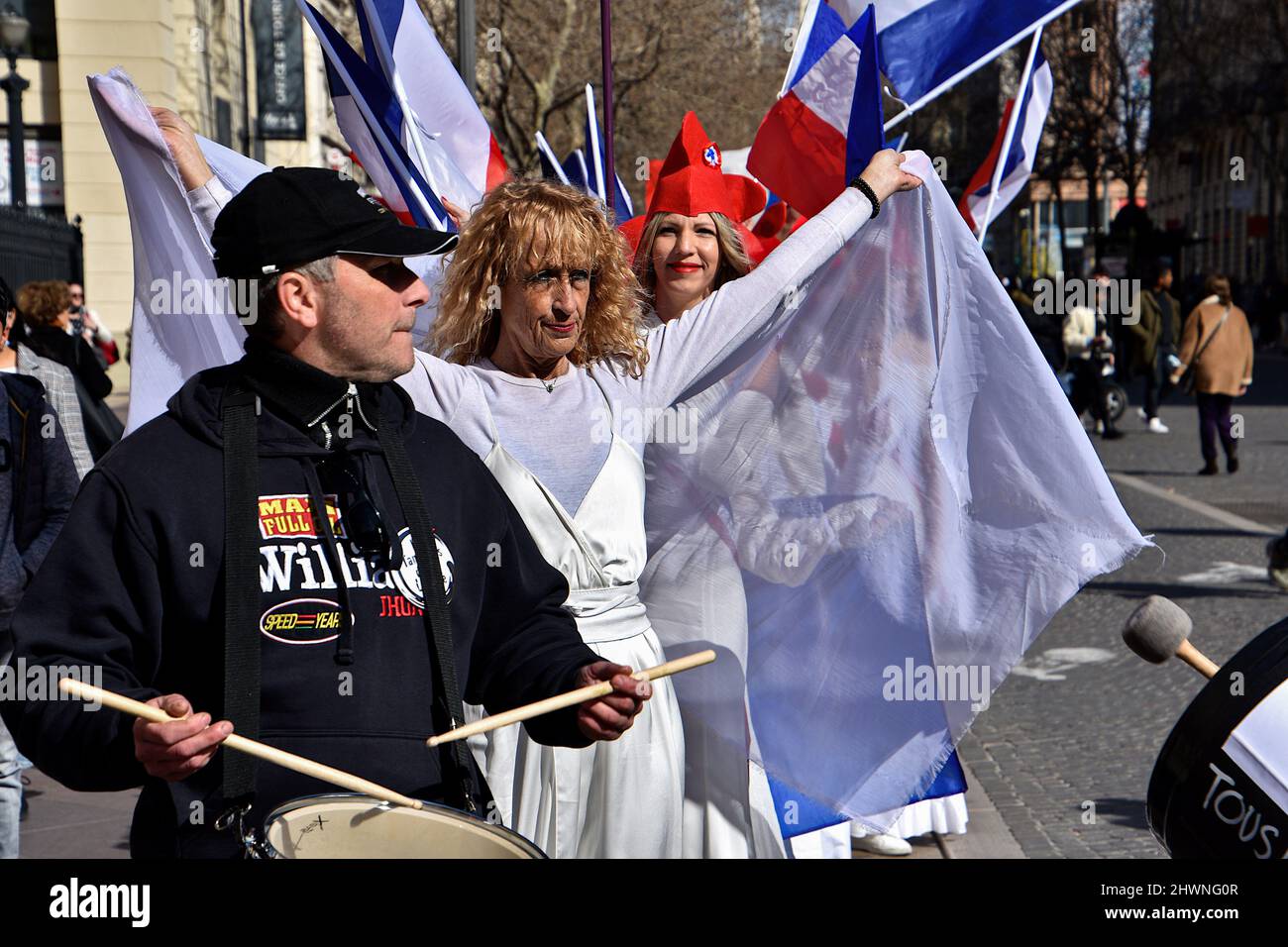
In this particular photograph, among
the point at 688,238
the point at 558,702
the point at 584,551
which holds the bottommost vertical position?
the point at 558,702

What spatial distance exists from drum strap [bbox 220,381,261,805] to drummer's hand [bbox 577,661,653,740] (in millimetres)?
464

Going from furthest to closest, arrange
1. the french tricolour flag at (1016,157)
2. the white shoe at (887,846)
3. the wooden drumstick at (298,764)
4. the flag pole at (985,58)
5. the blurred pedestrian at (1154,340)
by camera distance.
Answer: the blurred pedestrian at (1154,340) < the french tricolour flag at (1016,157) < the white shoe at (887,846) < the flag pole at (985,58) < the wooden drumstick at (298,764)

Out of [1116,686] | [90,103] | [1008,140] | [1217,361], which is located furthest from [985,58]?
[90,103]

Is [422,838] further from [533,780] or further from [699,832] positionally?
[699,832]

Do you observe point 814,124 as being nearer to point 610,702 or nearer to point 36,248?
point 610,702

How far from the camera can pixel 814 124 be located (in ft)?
12.8

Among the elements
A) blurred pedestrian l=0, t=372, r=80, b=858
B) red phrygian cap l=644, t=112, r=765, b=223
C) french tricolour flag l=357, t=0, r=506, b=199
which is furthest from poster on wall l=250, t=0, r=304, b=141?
red phrygian cap l=644, t=112, r=765, b=223

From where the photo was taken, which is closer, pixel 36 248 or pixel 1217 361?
pixel 1217 361

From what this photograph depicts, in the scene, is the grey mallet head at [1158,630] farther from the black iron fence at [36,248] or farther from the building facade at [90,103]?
the building facade at [90,103]

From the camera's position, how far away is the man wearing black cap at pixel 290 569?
6.92 feet

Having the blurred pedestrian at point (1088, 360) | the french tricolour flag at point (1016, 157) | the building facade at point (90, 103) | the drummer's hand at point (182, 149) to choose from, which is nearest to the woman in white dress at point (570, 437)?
the drummer's hand at point (182, 149)

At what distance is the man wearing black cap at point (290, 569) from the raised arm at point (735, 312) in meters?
0.98

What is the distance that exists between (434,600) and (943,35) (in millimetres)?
2404

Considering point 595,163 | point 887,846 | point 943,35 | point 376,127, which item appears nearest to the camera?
point 943,35
